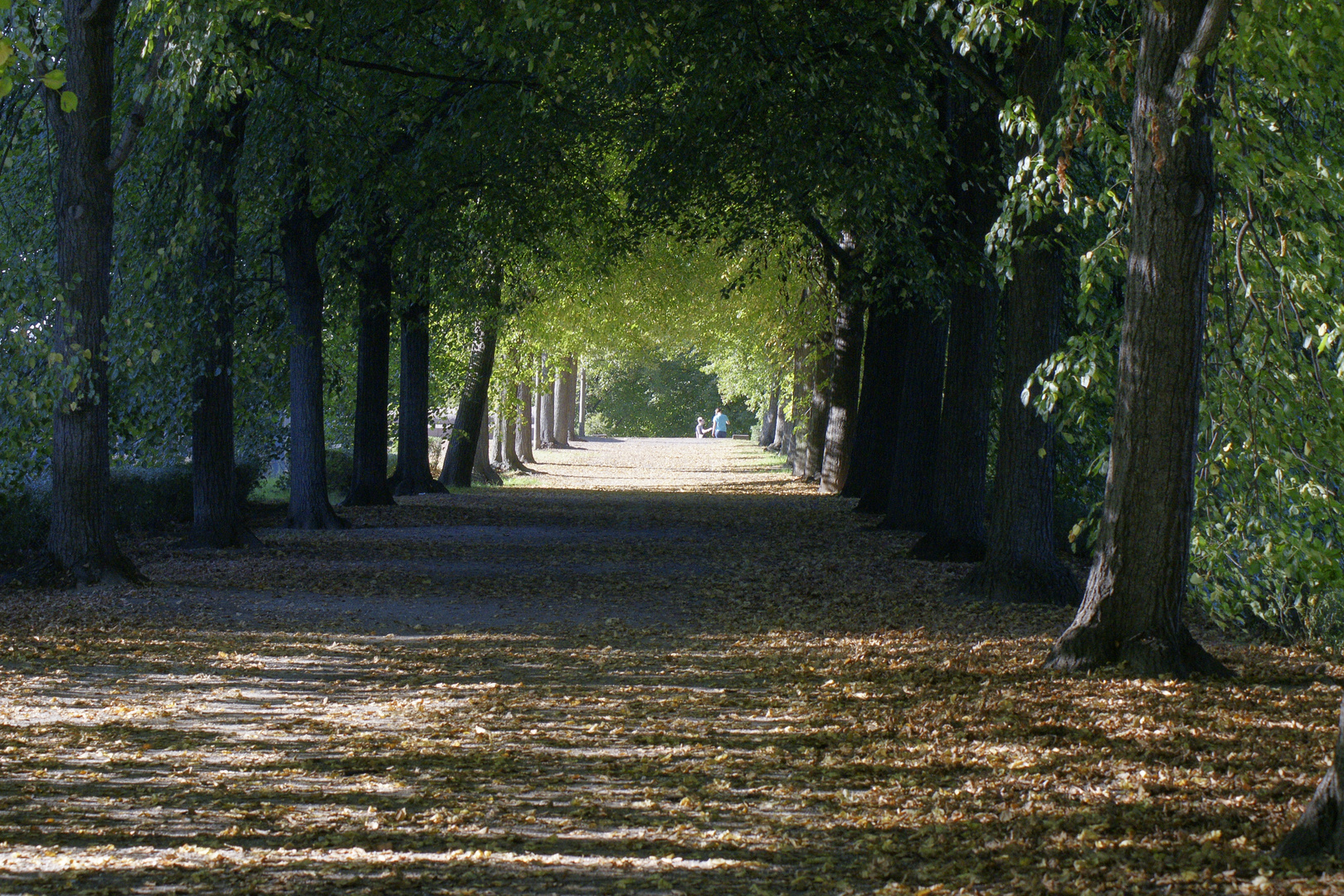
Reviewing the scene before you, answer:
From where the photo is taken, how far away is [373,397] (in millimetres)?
19906

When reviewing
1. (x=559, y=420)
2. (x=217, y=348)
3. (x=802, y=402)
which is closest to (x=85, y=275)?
(x=217, y=348)

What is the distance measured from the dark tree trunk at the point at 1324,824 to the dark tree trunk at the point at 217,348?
10.4 metres

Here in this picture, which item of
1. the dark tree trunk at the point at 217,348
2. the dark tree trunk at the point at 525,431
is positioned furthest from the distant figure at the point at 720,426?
the dark tree trunk at the point at 217,348

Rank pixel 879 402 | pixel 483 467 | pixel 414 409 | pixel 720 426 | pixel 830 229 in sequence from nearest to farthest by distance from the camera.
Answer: pixel 830 229
pixel 879 402
pixel 414 409
pixel 483 467
pixel 720 426

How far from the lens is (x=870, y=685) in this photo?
7.75 metres

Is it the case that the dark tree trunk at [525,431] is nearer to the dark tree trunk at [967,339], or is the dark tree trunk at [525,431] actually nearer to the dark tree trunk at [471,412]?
the dark tree trunk at [471,412]

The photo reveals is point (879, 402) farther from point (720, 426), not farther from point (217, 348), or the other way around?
point (720, 426)

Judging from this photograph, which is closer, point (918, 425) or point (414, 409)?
point (918, 425)

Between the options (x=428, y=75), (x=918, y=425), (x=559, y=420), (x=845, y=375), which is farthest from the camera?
(x=559, y=420)

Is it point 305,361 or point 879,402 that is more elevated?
point 305,361

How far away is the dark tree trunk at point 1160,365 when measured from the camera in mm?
7316

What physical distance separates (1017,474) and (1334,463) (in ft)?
10.1

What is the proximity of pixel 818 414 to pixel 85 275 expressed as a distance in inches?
789

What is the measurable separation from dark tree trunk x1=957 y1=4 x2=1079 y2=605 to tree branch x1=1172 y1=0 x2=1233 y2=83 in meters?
2.39
